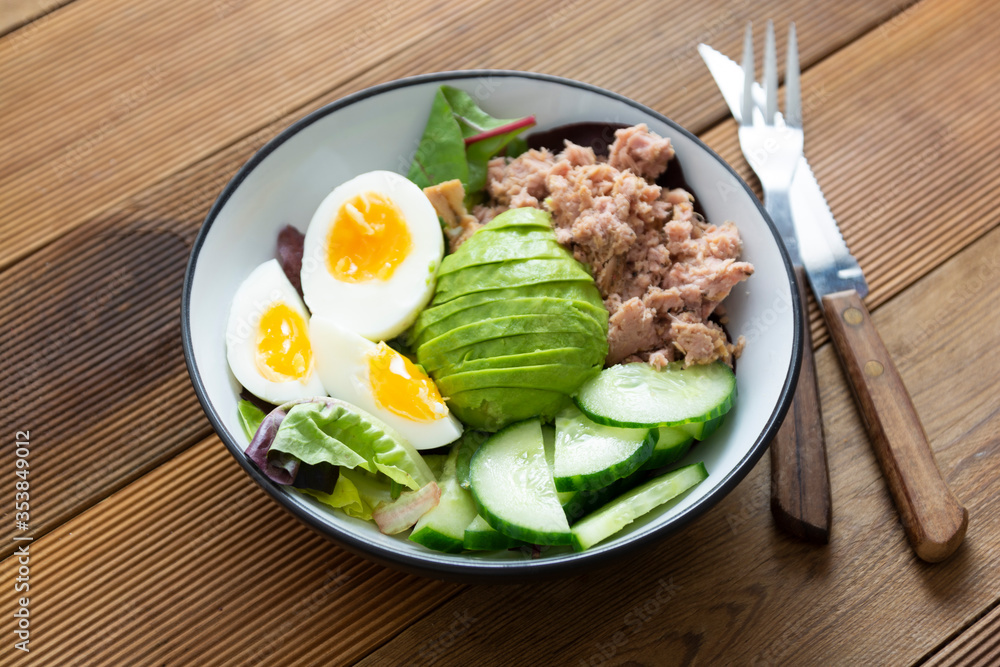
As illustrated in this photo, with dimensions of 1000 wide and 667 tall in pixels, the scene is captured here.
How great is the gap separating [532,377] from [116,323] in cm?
158

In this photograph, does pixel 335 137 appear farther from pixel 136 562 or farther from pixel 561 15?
pixel 136 562

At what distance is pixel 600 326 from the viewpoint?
7.32 ft

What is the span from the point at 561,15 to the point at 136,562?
271 cm

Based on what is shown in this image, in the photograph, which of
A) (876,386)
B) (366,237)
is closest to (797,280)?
(876,386)

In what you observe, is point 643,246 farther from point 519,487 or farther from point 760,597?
point 760,597

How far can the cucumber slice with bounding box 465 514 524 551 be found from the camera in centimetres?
199

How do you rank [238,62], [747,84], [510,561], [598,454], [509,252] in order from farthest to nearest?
[238,62]
[747,84]
[509,252]
[598,454]
[510,561]

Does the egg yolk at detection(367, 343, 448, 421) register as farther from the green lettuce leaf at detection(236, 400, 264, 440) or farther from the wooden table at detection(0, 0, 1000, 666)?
the wooden table at detection(0, 0, 1000, 666)

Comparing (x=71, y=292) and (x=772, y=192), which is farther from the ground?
(x=71, y=292)

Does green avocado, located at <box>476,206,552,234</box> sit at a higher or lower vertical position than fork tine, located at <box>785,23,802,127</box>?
higher

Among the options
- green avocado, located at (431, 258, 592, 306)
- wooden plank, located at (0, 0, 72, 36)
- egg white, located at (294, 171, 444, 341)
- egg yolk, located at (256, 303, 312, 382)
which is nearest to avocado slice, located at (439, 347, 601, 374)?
green avocado, located at (431, 258, 592, 306)

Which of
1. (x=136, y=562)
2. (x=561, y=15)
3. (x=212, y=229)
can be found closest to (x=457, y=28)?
(x=561, y=15)

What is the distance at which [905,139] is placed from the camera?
292 cm

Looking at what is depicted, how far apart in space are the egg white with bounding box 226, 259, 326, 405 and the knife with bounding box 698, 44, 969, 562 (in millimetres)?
1741
